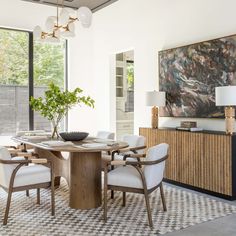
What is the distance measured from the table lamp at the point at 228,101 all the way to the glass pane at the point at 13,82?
4216 mm

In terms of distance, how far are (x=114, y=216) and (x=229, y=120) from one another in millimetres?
1970

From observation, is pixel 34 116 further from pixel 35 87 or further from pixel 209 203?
pixel 209 203

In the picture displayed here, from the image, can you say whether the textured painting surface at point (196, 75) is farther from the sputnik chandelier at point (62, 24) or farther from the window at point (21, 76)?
the window at point (21, 76)

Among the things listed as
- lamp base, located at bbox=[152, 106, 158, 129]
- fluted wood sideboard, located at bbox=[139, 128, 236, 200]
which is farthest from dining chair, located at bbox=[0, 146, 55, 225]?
lamp base, located at bbox=[152, 106, 158, 129]

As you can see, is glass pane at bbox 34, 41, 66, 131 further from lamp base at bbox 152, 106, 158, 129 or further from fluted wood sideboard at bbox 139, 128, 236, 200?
fluted wood sideboard at bbox 139, 128, 236, 200

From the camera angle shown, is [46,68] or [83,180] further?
[46,68]

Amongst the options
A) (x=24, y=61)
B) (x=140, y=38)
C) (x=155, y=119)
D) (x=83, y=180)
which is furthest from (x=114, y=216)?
(x=24, y=61)

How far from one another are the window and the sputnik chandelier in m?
2.31

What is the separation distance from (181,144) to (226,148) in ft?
2.50

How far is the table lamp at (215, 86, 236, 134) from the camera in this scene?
391 centimetres

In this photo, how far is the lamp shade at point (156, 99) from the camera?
507 centimetres

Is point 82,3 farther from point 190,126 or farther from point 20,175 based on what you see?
point 20,175

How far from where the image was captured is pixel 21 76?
6.52m

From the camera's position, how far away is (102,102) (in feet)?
23.4
